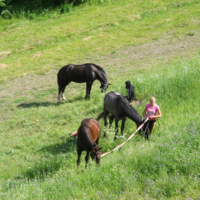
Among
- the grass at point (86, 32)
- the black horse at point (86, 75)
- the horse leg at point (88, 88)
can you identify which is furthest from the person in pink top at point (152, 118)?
the grass at point (86, 32)

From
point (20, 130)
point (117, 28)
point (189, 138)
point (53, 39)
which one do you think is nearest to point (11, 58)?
point (53, 39)

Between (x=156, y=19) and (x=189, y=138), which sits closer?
(x=189, y=138)

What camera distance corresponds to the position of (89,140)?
695 centimetres

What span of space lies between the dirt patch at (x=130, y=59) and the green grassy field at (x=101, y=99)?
0.07 m

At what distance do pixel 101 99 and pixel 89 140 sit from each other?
17.9ft

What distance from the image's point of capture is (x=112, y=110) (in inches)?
351

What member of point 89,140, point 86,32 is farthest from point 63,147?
point 86,32

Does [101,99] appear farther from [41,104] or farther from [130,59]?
[130,59]

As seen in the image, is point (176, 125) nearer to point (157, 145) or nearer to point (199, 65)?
point (157, 145)

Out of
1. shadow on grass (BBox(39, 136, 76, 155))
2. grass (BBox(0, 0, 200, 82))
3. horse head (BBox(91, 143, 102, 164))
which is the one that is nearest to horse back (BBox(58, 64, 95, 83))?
shadow on grass (BBox(39, 136, 76, 155))

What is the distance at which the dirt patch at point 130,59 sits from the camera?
52.7 feet

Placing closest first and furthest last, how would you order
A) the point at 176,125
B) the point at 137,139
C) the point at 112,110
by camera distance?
the point at 176,125
the point at 137,139
the point at 112,110

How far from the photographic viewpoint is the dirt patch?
16.1 metres

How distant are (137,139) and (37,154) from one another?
345cm
